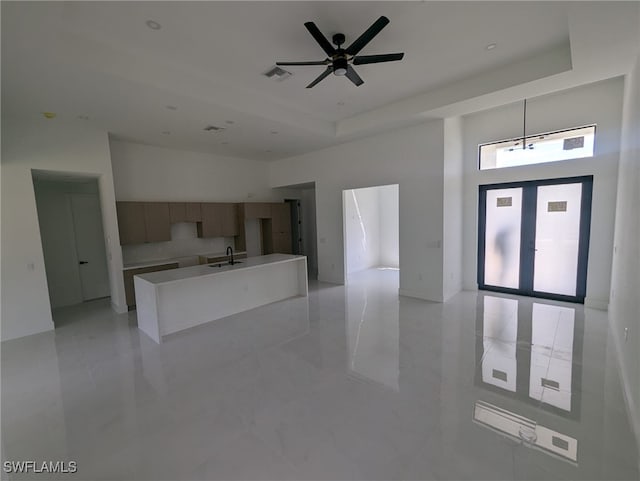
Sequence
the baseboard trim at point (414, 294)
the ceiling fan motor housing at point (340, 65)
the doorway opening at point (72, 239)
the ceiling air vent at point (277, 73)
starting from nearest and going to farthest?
the ceiling fan motor housing at point (340, 65), the ceiling air vent at point (277, 73), the baseboard trim at point (414, 294), the doorway opening at point (72, 239)

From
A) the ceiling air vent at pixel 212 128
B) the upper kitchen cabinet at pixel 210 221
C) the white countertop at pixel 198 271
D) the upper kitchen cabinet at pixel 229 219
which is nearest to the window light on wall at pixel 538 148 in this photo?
the white countertop at pixel 198 271

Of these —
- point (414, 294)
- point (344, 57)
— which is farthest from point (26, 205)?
point (414, 294)

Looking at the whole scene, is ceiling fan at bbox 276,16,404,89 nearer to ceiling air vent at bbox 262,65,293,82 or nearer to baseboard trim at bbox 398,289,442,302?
ceiling air vent at bbox 262,65,293,82

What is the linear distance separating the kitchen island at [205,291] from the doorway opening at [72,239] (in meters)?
2.79

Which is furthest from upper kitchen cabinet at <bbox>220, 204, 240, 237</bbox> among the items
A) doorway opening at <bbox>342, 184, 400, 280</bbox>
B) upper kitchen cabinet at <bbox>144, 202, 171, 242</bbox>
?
doorway opening at <bbox>342, 184, 400, 280</bbox>

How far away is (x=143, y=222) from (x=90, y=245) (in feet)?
5.09

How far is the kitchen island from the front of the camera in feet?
12.8

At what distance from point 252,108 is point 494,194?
4.85 m

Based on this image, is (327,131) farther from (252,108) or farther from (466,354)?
(466,354)

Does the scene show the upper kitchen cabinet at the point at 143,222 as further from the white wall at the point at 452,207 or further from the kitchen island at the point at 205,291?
the white wall at the point at 452,207

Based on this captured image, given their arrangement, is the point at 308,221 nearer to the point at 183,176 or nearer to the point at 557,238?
the point at 183,176

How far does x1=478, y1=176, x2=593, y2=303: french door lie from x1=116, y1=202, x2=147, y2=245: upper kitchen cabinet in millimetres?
6899

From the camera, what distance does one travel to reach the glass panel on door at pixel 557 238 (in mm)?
4805

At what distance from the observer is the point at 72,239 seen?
19.0 ft
